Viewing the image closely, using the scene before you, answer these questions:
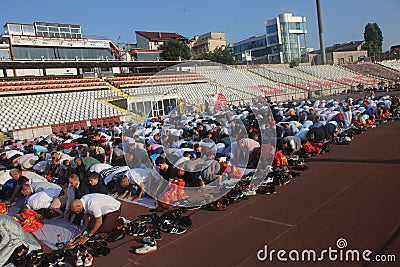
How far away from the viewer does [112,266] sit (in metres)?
4.60

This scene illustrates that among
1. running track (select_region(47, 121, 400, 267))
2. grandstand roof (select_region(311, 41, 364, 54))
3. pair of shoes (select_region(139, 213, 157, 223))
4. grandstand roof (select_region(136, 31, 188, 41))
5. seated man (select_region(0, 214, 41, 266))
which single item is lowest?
running track (select_region(47, 121, 400, 267))

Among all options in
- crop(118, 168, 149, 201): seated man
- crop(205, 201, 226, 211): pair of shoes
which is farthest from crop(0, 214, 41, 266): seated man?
crop(205, 201, 226, 211): pair of shoes

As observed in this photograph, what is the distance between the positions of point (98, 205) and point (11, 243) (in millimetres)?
1327

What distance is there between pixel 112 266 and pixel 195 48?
2687 inches

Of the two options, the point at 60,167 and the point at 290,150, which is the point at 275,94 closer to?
the point at 290,150

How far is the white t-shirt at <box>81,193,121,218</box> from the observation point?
5.32 m

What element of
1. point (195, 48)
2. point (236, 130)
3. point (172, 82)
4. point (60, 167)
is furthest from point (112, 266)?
point (195, 48)

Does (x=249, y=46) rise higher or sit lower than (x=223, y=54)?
higher

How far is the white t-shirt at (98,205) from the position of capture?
5316mm

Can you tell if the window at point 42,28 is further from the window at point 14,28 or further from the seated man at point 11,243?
the seated man at point 11,243

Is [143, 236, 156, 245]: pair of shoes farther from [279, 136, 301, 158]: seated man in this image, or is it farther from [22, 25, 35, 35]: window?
[22, 25, 35, 35]: window

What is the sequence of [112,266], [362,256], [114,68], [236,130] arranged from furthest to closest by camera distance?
[114,68]
[236,130]
[112,266]
[362,256]

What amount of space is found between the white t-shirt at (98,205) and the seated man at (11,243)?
999 millimetres

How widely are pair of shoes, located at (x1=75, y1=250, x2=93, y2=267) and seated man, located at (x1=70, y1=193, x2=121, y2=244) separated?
1.69 feet
